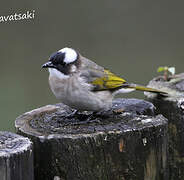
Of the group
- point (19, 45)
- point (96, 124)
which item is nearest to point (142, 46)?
point (19, 45)

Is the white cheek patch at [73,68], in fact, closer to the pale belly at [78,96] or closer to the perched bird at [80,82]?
the perched bird at [80,82]

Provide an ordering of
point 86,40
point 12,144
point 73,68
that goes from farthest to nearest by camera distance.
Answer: point 86,40 < point 73,68 < point 12,144

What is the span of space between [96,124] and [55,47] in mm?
5013

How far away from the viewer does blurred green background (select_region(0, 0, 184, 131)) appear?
880 centimetres

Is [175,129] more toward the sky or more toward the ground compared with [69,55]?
more toward the ground

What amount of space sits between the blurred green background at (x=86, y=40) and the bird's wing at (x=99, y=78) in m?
3.43

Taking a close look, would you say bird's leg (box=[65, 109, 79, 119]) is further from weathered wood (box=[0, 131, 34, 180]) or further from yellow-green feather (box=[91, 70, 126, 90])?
weathered wood (box=[0, 131, 34, 180])

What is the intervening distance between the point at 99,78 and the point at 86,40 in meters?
4.33

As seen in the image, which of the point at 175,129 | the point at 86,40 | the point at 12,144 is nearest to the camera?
the point at 12,144

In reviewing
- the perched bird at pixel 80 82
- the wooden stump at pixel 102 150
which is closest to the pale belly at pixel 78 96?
the perched bird at pixel 80 82

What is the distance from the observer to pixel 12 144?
366 cm

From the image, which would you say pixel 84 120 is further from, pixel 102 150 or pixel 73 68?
pixel 102 150

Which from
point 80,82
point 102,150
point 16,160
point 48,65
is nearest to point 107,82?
point 80,82

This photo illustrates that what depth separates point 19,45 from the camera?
8.89 m
